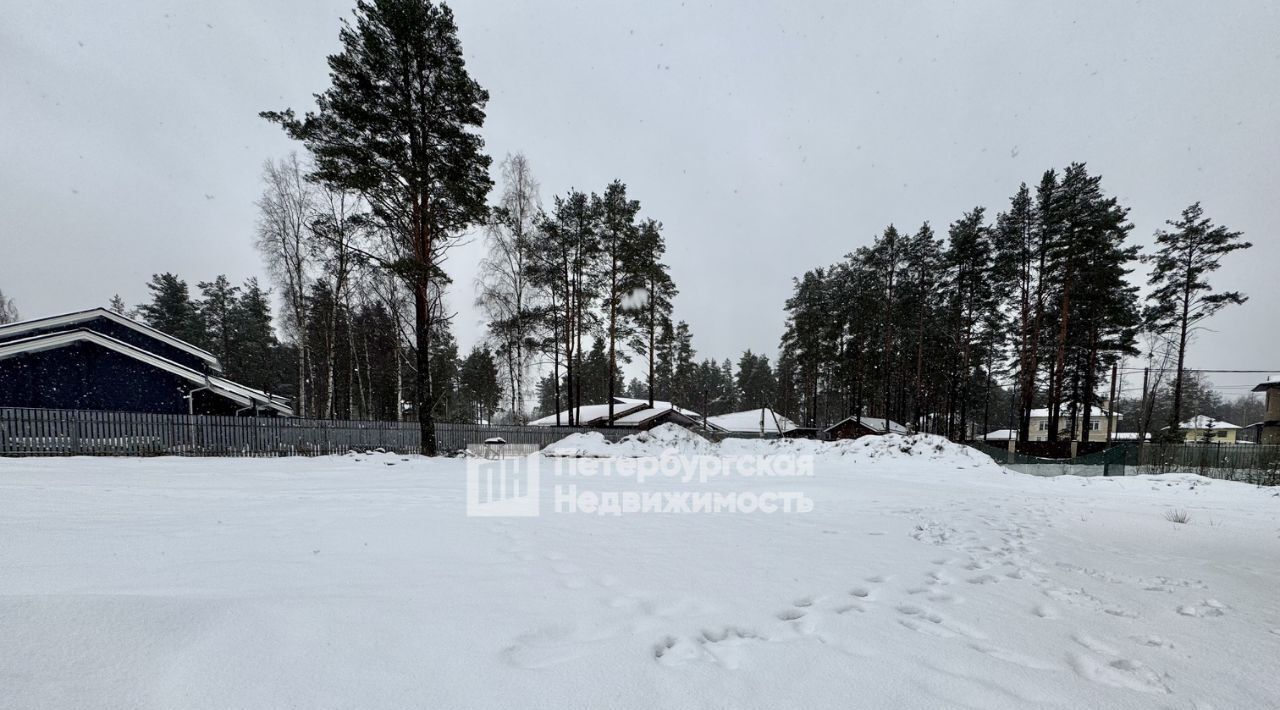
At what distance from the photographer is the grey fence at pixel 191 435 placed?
9164mm

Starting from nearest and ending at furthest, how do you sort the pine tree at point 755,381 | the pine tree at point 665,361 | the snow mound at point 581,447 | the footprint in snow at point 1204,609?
the footprint in snow at point 1204,609 → the snow mound at point 581,447 → the pine tree at point 665,361 → the pine tree at point 755,381

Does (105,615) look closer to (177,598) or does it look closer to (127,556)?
(177,598)

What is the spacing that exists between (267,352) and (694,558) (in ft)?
142

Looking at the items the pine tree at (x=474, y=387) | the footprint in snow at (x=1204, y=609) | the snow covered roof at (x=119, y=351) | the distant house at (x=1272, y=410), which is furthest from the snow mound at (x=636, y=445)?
the distant house at (x=1272, y=410)

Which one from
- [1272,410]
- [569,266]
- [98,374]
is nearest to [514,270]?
[569,266]

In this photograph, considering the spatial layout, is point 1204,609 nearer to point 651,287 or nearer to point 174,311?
point 651,287

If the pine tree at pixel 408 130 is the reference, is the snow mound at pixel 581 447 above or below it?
below

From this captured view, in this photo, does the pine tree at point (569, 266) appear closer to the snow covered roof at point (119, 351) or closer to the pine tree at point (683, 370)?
the snow covered roof at point (119, 351)

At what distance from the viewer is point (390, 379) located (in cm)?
2919

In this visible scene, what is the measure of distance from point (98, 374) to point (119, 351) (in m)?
0.85

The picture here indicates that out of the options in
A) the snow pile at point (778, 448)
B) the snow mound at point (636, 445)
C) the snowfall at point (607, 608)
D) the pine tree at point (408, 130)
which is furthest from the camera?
the snow mound at point (636, 445)

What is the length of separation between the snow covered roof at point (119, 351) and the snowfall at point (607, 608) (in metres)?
12.6

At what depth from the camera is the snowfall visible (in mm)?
1523

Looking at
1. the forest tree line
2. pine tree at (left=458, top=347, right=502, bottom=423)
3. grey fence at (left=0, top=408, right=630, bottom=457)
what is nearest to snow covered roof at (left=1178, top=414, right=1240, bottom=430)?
the forest tree line
